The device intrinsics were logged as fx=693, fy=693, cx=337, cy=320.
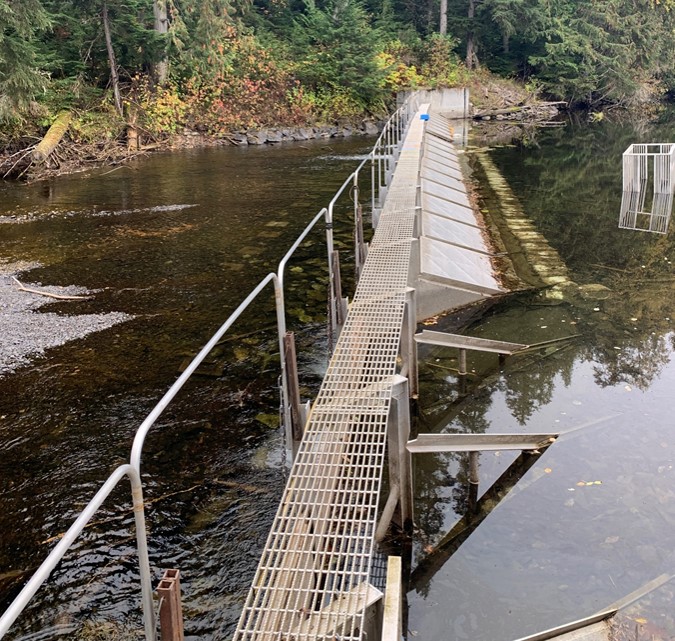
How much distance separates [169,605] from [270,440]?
3.94m

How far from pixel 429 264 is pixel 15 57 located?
1856cm

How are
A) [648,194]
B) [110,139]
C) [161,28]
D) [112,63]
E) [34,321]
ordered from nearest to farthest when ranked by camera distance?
1. [34,321]
2. [648,194]
3. [110,139]
4. [112,63]
5. [161,28]

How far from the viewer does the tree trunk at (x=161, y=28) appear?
28061mm

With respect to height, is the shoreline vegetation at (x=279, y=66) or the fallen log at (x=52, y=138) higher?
the shoreline vegetation at (x=279, y=66)

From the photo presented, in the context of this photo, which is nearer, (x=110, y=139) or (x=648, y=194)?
(x=648, y=194)

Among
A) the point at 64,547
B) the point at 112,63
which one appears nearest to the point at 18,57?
the point at 112,63

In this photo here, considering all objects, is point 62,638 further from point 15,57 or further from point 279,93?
point 279,93

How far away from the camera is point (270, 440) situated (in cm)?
665

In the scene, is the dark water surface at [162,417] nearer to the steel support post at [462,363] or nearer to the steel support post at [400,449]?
the steel support post at [400,449]

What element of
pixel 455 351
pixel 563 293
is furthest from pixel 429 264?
pixel 563 293

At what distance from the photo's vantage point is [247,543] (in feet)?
17.3

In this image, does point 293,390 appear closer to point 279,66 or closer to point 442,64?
point 279,66

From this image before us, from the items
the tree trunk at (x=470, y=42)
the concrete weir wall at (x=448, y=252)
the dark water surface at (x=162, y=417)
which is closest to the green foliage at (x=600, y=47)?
the tree trunk at (x=470, y=42)

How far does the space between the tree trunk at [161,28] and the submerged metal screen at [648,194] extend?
18.9 meters
